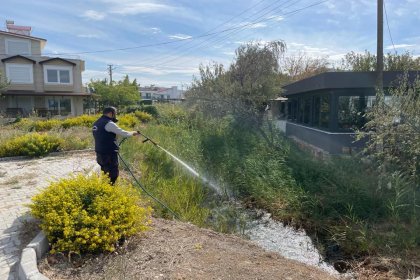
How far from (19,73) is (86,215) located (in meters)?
31.1

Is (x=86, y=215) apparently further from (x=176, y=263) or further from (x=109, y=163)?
(x=109, y=163)

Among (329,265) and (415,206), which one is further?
(415,206)

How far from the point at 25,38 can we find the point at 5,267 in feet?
112

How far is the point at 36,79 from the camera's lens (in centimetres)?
2983

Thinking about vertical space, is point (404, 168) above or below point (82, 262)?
above

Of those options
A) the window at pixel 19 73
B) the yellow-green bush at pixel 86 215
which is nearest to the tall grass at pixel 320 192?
the yellow-green bush at pixel 86 215

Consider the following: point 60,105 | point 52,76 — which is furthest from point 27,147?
point 60,105

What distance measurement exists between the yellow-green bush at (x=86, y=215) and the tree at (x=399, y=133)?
18.4 ft

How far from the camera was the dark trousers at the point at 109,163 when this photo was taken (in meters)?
5.48

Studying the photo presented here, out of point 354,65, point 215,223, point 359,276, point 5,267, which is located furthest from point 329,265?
point 354,65

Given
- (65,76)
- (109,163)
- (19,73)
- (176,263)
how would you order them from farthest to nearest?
(65,76) < (19,73) < (109,163) < (176,263)

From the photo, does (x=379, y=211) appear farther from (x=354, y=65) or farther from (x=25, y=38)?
(x=25, y=38)

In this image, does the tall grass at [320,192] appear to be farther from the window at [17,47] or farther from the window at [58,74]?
the window at [17,47]

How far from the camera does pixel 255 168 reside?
895 centimetres
